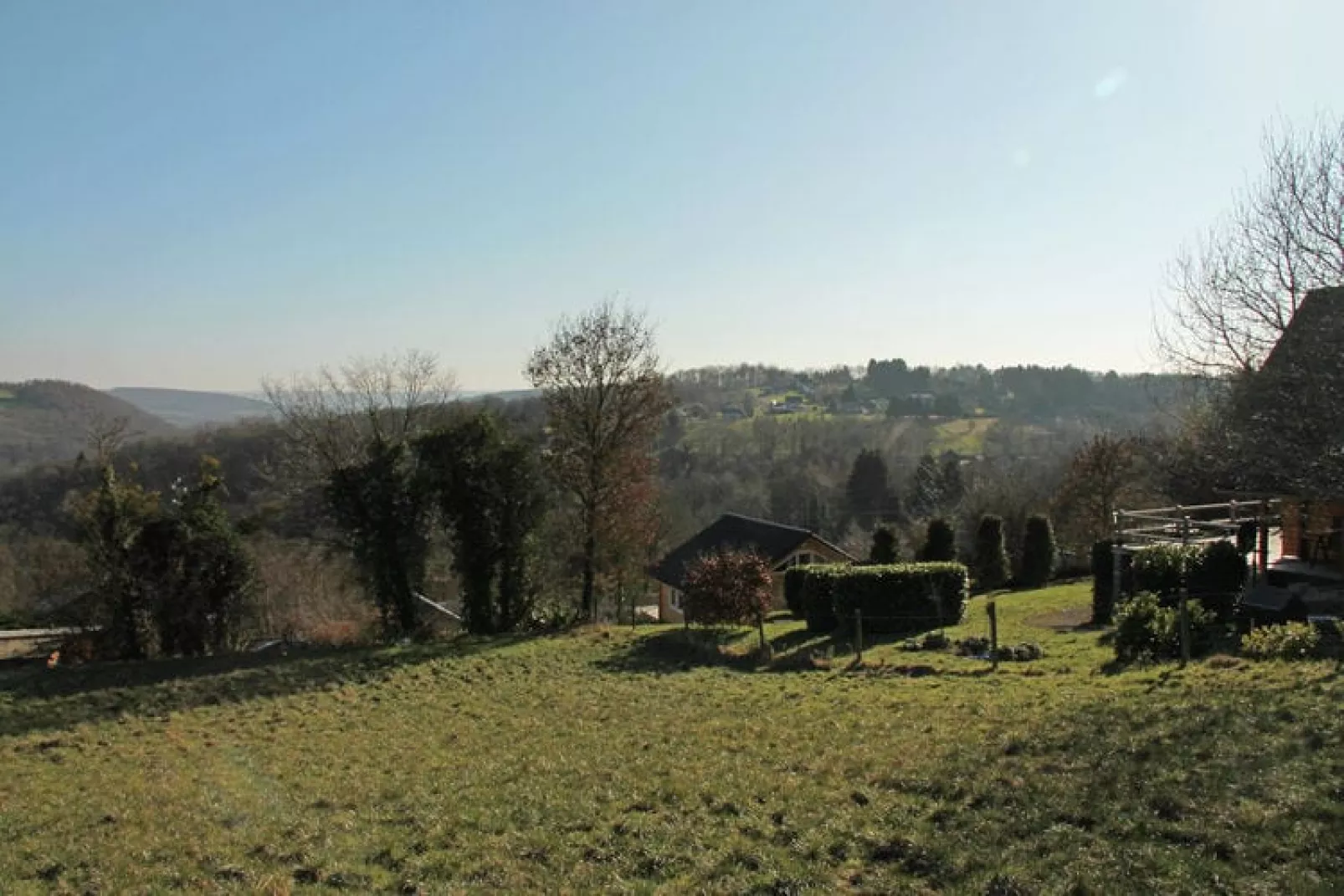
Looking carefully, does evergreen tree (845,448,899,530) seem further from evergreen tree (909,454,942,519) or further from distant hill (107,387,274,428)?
distant hill (107,387,274,428)

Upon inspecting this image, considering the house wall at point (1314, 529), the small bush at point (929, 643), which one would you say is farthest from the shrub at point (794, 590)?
the house wall at point (1314, 529)

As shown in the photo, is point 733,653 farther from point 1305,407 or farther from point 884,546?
point 884,546

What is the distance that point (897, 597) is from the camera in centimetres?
1934

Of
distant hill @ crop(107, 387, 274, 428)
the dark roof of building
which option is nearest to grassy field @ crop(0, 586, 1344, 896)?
the dark roof of building

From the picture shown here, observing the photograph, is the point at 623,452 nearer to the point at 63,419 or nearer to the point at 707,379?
the point at 63,419

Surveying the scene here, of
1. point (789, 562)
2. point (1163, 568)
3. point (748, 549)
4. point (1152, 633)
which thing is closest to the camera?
point (1152, 633)

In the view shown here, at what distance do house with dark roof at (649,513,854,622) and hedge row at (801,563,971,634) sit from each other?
42.5ft

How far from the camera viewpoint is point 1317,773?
6672mm

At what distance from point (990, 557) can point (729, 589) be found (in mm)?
14906

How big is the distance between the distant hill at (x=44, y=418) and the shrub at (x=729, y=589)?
76.8 metres

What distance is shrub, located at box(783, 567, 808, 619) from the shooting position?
24.9 metres

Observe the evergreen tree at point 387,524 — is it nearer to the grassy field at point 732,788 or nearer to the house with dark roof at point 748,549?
the grassy field at point 732,788

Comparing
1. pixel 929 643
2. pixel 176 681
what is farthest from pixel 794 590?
pixel 176 681

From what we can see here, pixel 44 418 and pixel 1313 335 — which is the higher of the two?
pixel 44 418
